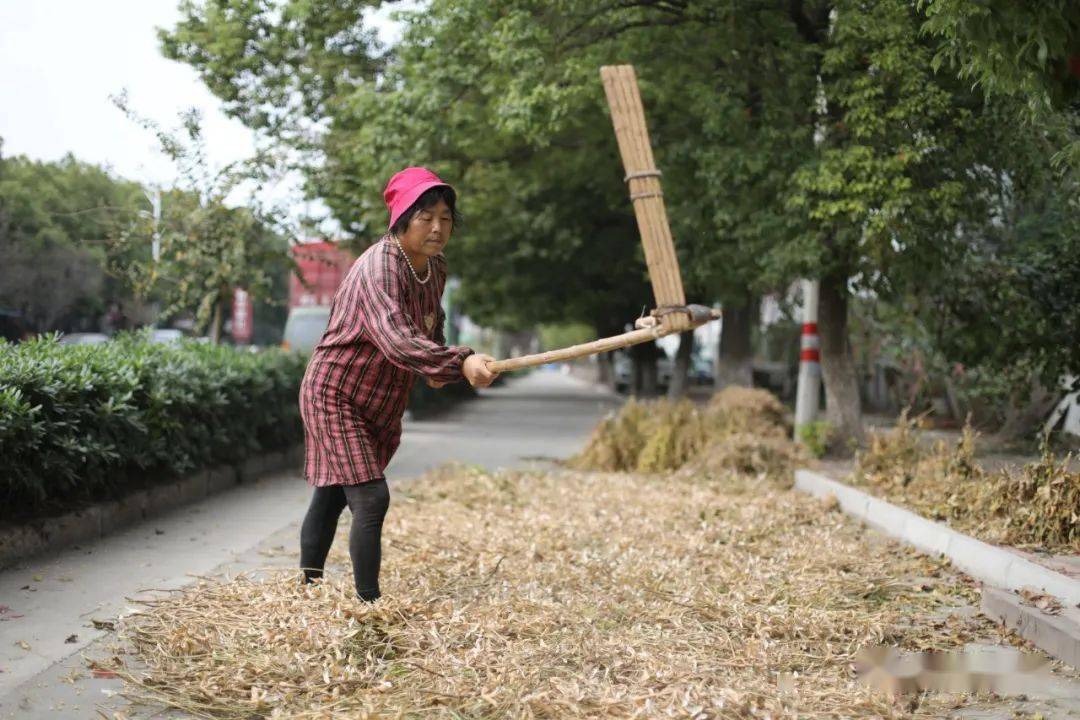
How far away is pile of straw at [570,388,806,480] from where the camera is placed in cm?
1177

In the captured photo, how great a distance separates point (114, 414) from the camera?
24.7ft

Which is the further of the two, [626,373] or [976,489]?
[626,373]

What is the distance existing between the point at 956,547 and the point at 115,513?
17.6 feet

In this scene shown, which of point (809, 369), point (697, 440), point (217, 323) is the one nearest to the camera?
point (697, 440)

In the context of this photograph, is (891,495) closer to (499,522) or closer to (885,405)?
(499,522)

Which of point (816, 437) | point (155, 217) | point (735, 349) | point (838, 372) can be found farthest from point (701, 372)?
point (155, 217)

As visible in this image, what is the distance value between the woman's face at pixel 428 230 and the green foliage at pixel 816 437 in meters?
8.50

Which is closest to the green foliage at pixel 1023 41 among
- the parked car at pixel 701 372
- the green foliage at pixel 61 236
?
the green foliage at pixel 61 236

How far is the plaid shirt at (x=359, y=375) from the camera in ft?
15.7

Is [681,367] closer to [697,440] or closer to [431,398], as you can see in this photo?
[431,398]

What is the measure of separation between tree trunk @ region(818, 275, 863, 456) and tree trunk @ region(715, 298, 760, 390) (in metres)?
9.13

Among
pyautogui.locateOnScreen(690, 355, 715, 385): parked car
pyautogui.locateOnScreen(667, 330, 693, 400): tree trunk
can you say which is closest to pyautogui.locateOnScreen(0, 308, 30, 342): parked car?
pyautogui.locateOnScreen(667, 330, 693, 400): tree trunk

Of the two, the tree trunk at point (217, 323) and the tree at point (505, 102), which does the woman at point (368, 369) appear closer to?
the tree at point (505, 102)

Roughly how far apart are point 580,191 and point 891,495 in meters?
16.3
